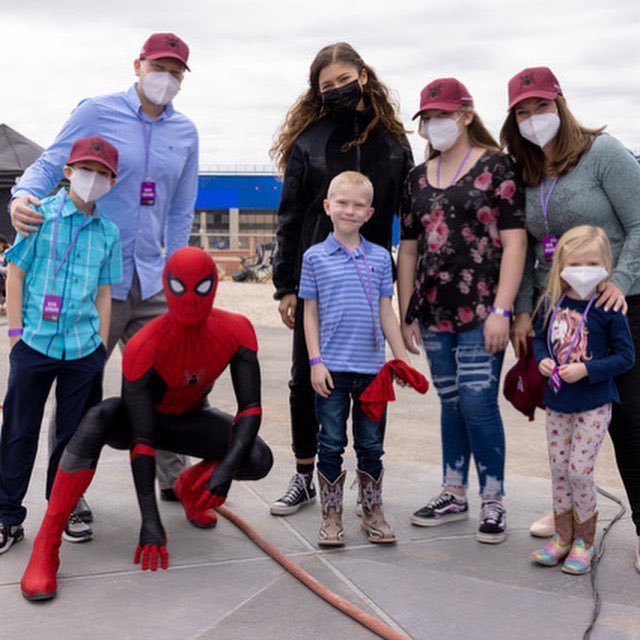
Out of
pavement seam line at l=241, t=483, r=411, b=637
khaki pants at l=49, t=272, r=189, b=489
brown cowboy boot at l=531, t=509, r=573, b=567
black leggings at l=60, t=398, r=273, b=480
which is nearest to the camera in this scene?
pavement seam line at l=241, t=483, r=411, b=637

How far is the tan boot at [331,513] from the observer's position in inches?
143

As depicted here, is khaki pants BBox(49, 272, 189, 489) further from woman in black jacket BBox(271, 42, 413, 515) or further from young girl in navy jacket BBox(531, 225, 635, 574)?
young girl in navy jacket BBox(531, 225, 635, 574)

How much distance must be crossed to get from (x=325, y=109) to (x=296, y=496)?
6.18ft

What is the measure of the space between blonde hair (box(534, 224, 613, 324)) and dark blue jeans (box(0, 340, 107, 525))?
1.89m

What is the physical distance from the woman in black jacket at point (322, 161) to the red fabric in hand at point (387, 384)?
2.21ft

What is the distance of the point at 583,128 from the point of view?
3508 mm

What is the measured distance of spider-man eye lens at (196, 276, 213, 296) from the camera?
323 centimetres

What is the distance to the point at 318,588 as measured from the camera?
314 cm

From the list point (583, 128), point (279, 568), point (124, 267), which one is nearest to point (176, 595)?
point (279, 568)

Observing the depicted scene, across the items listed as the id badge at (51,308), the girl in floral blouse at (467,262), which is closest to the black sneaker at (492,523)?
the girl in floral blouse at (467,262)

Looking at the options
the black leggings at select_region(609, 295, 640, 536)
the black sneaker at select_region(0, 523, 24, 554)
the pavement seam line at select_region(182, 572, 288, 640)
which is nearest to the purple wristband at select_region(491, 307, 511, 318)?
the black leggings at select_region(609, 295, 640, 536)

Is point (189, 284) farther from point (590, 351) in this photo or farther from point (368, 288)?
point (590, 351)

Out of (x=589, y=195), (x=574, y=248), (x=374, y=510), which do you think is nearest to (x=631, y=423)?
(x=574, y=248)

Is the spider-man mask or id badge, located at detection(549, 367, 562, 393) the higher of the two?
the spider-man mask
